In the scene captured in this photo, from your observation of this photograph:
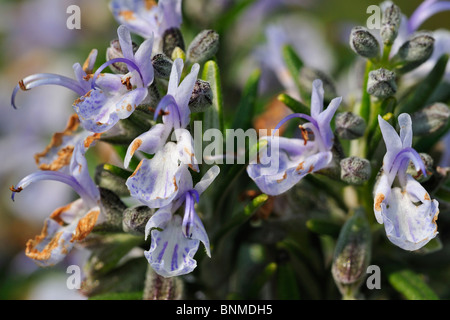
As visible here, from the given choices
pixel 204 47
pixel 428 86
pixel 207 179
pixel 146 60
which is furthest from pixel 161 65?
pixel 428 86

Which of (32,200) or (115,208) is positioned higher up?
(32,200)

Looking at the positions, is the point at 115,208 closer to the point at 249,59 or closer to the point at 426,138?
the point at 426,138

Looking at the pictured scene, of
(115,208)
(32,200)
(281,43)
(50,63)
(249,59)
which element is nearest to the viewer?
(115,208)

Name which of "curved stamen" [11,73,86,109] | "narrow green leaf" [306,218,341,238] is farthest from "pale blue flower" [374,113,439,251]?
"curved stamen" [11,73,86,109]

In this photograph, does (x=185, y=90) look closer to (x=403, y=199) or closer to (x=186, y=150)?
(x=186, y=150)

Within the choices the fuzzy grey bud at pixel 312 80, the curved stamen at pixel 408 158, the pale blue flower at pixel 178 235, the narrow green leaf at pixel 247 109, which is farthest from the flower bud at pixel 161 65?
the curved stamen at pixel 408 158
